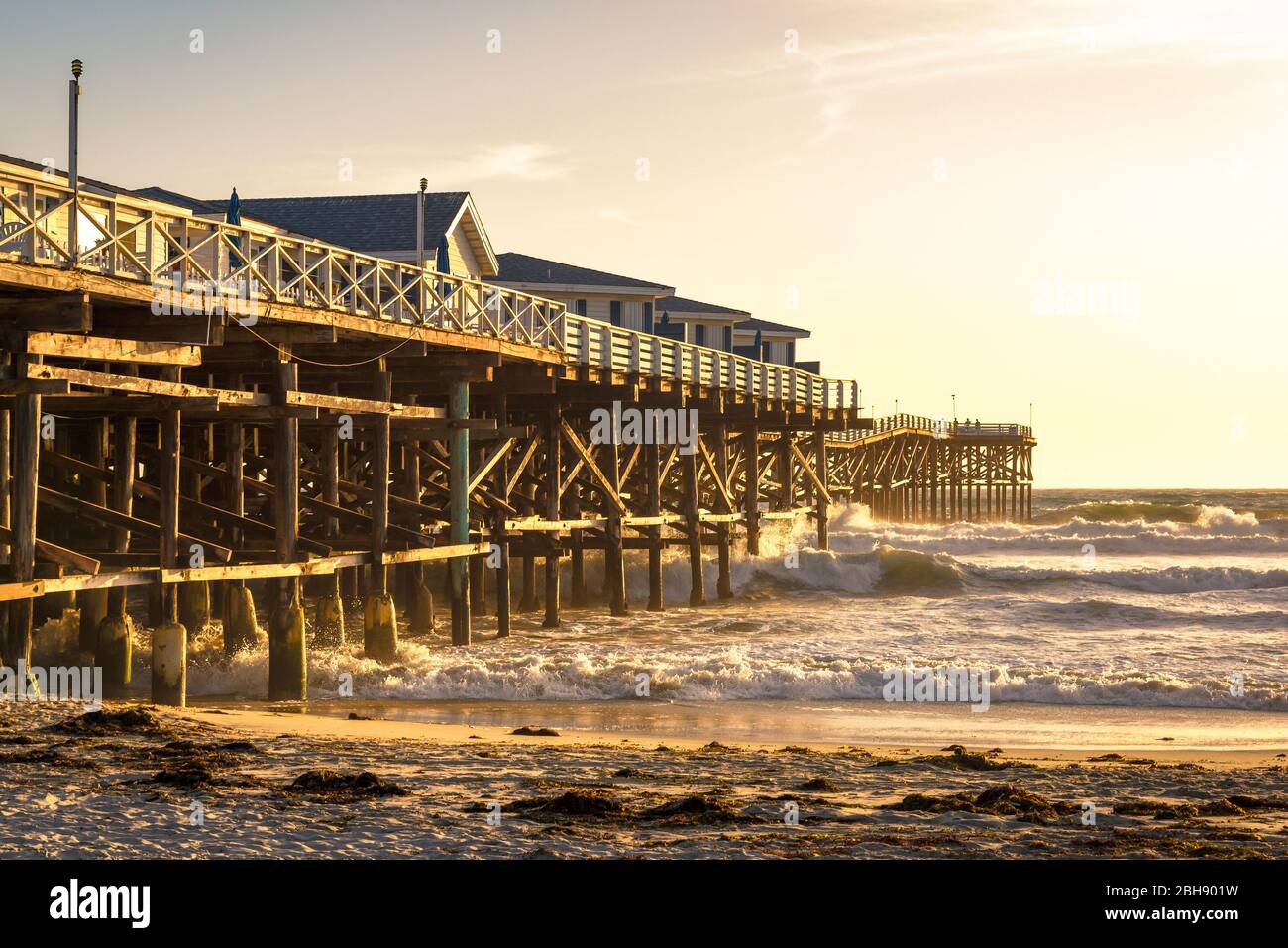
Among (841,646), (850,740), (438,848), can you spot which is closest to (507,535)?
(841,646)

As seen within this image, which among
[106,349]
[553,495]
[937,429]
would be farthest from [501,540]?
[937,429]

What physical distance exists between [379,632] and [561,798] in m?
10.7

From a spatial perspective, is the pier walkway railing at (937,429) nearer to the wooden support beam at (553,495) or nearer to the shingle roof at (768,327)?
the shingle roof at (768,327)

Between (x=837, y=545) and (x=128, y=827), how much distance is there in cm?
5054

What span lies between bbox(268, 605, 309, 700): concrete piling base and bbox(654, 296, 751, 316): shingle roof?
36.2 meters

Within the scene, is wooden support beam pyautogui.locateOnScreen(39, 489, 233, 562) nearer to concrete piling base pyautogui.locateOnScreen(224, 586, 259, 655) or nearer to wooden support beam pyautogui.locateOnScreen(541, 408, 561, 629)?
concrete piling base pyautogui.locateOnScreen(224, 586, 259, 655)

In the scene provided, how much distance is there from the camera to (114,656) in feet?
51.9

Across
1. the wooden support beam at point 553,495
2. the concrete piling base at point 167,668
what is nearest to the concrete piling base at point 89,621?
the concrete piling base at point 167,668

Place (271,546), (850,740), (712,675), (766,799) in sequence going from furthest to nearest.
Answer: (271,546) < (712,675) < (850,740) < (766,799)

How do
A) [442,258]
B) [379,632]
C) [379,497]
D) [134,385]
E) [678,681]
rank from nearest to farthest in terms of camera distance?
1. [134,385]
2. [678,681]
3. [379,632]
4. [379,497]
5. [442,258]

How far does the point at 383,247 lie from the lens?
3388cm

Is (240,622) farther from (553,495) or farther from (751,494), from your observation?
(751,494)

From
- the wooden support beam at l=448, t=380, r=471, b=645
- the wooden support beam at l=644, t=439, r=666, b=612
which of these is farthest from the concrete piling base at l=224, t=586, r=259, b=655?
the wooden support beam at l=644, t=439, r=666, b=612

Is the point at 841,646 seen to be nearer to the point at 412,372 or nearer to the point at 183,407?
the point at 412,372
